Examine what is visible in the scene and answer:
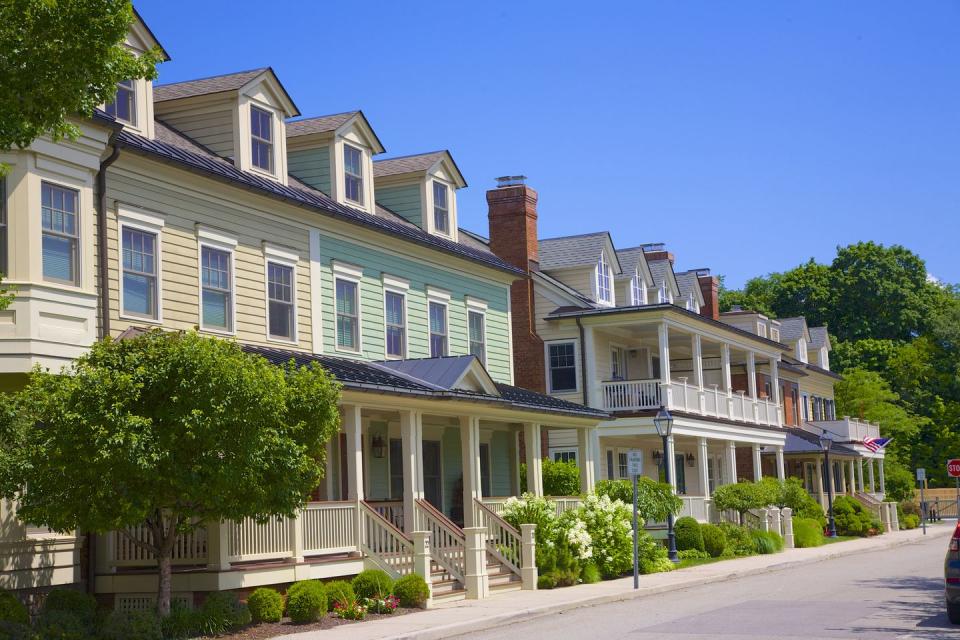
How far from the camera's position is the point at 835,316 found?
88312 millimetres

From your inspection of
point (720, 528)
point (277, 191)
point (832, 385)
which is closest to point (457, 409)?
point (277, 191)

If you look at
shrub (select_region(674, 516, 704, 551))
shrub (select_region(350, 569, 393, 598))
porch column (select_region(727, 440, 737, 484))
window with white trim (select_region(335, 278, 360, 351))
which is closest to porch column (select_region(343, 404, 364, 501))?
shrub (select_region(350, 569, 393, 598))

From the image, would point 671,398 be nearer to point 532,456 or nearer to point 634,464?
point 532,456

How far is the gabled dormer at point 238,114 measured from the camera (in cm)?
2333

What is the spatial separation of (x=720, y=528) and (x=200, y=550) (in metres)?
21.0

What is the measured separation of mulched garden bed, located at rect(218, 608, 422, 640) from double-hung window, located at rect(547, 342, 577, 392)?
19.0 metres

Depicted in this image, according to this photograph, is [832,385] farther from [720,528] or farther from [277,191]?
[277,191]

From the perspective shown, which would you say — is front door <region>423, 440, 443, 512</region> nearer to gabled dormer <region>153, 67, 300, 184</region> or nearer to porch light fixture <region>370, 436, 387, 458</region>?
porch light fixture <region>370, 436, 387, 458</region>

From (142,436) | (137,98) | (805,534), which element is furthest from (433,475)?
(805,534)

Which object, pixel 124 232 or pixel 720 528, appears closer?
pixel 124 232

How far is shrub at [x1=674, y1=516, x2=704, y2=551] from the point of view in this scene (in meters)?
34.2

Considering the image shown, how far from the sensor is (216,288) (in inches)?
857

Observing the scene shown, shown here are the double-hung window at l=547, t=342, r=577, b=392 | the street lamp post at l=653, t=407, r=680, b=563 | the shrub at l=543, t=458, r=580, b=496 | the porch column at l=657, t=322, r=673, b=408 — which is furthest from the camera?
the double-hung window at l=547, t=342, r=577, b=392

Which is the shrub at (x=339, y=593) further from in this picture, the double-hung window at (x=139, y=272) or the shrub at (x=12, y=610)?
the double-hung window at (x=139, y=272)
